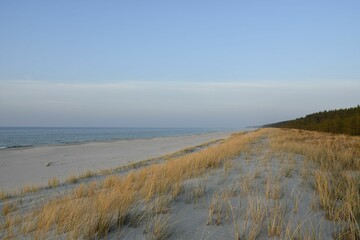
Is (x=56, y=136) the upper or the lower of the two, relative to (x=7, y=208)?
lower

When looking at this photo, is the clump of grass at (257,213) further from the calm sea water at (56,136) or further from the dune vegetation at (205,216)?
the calm sea water at (56,136)

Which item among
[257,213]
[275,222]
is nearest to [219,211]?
[257,213]

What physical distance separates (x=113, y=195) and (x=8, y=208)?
2724mm

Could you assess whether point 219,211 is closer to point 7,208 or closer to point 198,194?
point 198,194

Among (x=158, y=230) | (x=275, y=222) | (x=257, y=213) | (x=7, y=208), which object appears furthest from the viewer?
(x=7, y=208)

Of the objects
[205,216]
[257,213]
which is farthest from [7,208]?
Answer: [257,213]

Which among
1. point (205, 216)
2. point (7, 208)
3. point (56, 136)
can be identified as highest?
point (205, 216)

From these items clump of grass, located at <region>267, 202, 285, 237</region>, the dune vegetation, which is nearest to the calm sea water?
the dune vegetation

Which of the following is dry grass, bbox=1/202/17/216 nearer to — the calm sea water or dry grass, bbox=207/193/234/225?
dry grass, bbox=207/193/234/225

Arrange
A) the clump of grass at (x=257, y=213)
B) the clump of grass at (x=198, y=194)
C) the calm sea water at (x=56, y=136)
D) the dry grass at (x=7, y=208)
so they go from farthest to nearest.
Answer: the calm sea water at (x=56, y=136) < the dry grass at (x=7, y=208) < the clump of grass at (x=198, y=194) < the clump of grass at (x=257, y=213)

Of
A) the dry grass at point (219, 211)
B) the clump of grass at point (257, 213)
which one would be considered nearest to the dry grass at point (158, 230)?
the dry grass at point (219, 211)

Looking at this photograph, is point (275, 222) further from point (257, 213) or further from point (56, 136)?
point (56, 136)

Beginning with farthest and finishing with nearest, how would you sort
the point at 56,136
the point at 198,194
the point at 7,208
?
1. the point at 56,136
2. the point at 7,208
3. the point at 198,194

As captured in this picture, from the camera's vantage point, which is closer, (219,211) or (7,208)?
(219,211)
